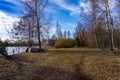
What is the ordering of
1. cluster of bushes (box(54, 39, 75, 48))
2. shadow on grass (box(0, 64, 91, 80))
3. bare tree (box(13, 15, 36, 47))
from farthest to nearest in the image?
cluster of bushes (box(54, 39, 75, 48)) → bare tree (box(13, 15, 36, 47)) → shadow on grass (box(0, 64, 91, 80))

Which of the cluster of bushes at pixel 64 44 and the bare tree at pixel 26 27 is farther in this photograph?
the cluster of bushes at pixel 64 44

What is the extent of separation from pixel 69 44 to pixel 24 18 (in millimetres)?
15741

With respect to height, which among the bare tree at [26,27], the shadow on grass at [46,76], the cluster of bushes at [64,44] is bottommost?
the shadow on grass at [46,76]

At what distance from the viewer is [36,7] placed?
882 inches

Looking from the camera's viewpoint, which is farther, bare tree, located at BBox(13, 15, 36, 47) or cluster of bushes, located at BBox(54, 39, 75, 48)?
cluster of bushes, located at BBox(54, 39, 75, 48)

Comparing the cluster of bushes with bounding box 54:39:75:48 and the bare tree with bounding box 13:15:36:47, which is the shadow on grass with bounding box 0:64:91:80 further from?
the cluster of bushes with bounding box 54:39:75:48

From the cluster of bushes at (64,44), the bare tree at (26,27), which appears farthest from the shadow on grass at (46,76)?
the cluster of bushes at (64,44)

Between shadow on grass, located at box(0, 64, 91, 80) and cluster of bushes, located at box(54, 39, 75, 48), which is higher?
cluster of bushes, located at box(54, 39, 75, 48)

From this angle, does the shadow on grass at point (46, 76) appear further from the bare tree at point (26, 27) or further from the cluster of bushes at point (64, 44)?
the cluster of bushes at point (64, 44)

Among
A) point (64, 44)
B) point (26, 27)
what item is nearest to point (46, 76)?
point (26, 27)

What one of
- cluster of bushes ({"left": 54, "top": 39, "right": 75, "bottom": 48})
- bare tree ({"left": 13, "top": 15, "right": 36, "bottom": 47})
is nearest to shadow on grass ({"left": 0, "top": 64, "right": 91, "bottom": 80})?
bare tree ({"left": 13, "top": 15, "right": 36, "bottom": 47})

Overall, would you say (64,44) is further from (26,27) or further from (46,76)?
(46,76)

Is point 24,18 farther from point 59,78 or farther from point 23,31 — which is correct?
point 59,78

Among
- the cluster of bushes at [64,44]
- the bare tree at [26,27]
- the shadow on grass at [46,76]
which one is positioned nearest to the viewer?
the shadow on grass at [46,76]
